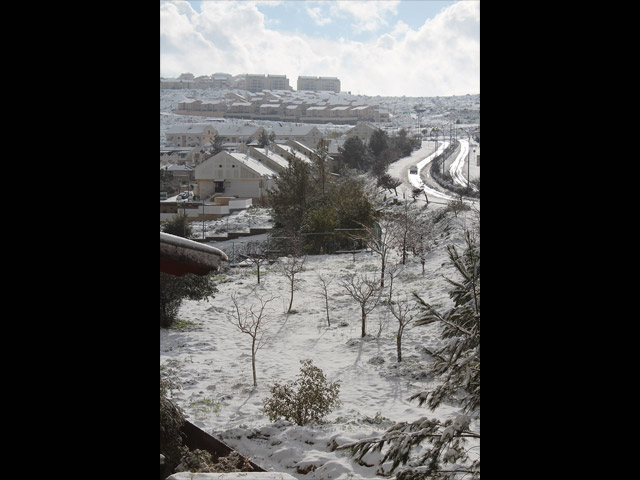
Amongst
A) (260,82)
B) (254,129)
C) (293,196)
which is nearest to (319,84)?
(260,82)

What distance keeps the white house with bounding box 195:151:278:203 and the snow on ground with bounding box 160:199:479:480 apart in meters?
15.5

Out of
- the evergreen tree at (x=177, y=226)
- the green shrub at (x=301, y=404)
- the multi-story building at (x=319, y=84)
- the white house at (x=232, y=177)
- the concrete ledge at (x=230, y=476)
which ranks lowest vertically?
the green shrub at (x=301, y=404)

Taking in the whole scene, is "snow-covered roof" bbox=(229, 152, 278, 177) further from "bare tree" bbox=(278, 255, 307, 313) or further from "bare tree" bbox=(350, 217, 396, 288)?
"bare tree" bbox=(278, 255, 307, 313)

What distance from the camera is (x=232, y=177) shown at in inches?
1273

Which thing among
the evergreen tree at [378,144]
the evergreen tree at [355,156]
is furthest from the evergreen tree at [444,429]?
the evergreen tree at [378,144]

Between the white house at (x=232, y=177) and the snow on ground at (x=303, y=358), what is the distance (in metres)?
15.5

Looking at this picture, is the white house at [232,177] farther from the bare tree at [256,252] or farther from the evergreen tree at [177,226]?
the bare tree at [256,252]

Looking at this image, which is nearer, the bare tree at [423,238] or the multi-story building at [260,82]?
the bare tree at [423,238]

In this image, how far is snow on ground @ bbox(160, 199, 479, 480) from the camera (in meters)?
7.05

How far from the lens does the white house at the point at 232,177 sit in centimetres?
3195

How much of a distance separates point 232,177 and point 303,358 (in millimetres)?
22842
